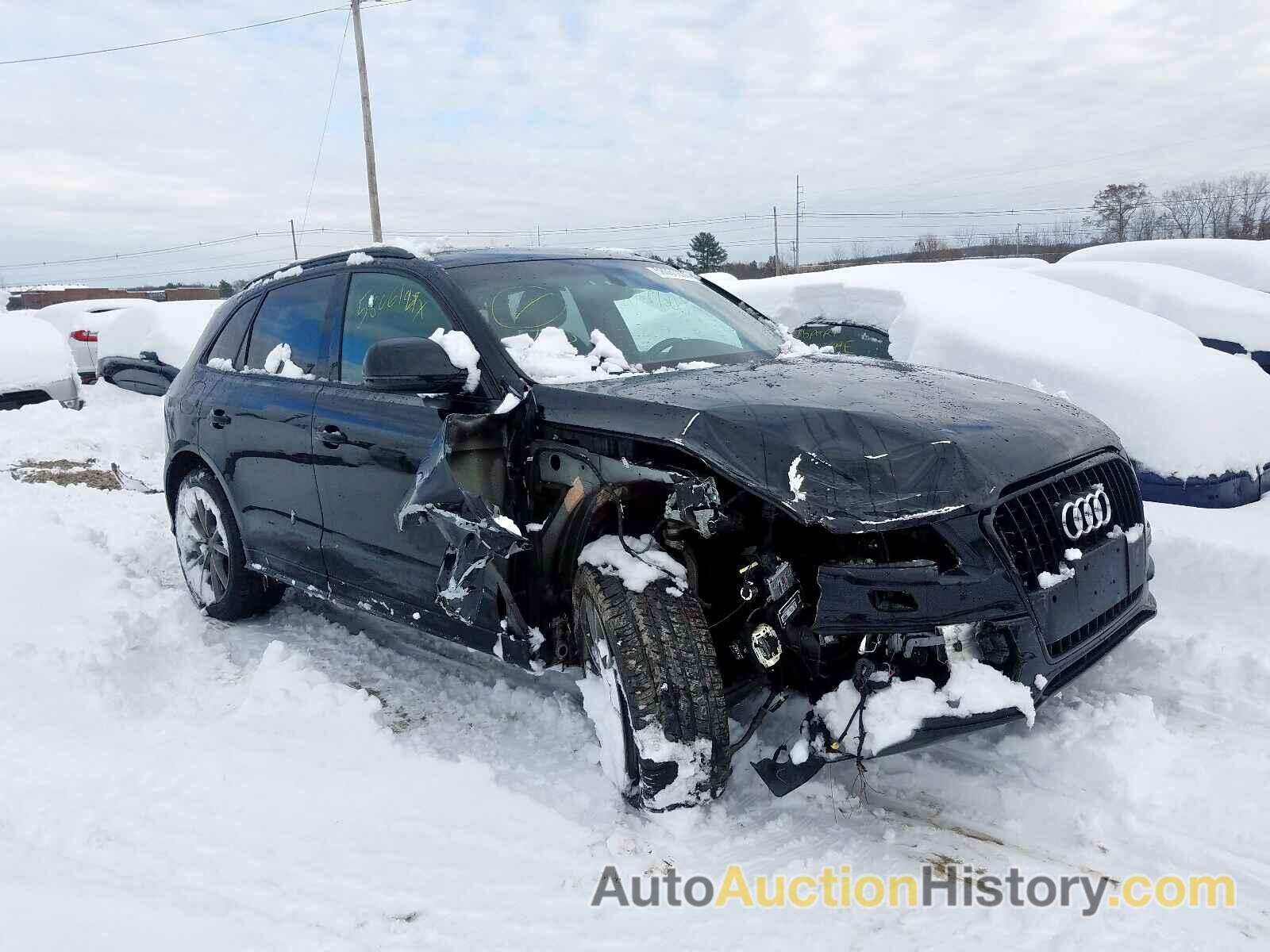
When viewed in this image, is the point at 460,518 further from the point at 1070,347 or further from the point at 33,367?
the point at 33,367

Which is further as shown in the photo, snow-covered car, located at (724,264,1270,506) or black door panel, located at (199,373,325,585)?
snow-covered car, located at (724,264,1270,506)

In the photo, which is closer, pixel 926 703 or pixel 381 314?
pixel 926 703

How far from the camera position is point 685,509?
106 inches

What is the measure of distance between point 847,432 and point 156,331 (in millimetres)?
11268

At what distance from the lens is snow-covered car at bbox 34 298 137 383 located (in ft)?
45.9

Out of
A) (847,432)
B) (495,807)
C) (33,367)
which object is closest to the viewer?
(847,432)

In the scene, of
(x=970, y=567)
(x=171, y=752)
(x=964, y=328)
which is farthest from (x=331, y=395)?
Answer: (x=964, y=328)

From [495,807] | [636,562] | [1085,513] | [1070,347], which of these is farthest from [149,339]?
[1085,513]

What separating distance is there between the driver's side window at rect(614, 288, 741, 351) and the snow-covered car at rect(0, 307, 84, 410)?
8.45m

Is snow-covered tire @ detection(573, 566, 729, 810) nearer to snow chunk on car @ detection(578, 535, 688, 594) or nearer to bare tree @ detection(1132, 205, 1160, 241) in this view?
snow chunk on car @ detection(578, 535, 688, 594)

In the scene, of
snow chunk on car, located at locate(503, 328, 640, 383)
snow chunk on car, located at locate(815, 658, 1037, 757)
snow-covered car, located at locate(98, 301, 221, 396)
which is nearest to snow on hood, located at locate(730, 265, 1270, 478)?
snow chunk on car, located at locate(503, 328, 640, 383)

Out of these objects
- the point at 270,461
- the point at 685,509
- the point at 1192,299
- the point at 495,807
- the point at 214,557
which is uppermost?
the point at 1192,299

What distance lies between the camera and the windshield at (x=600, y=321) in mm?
3229

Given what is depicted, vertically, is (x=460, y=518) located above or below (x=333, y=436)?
below
